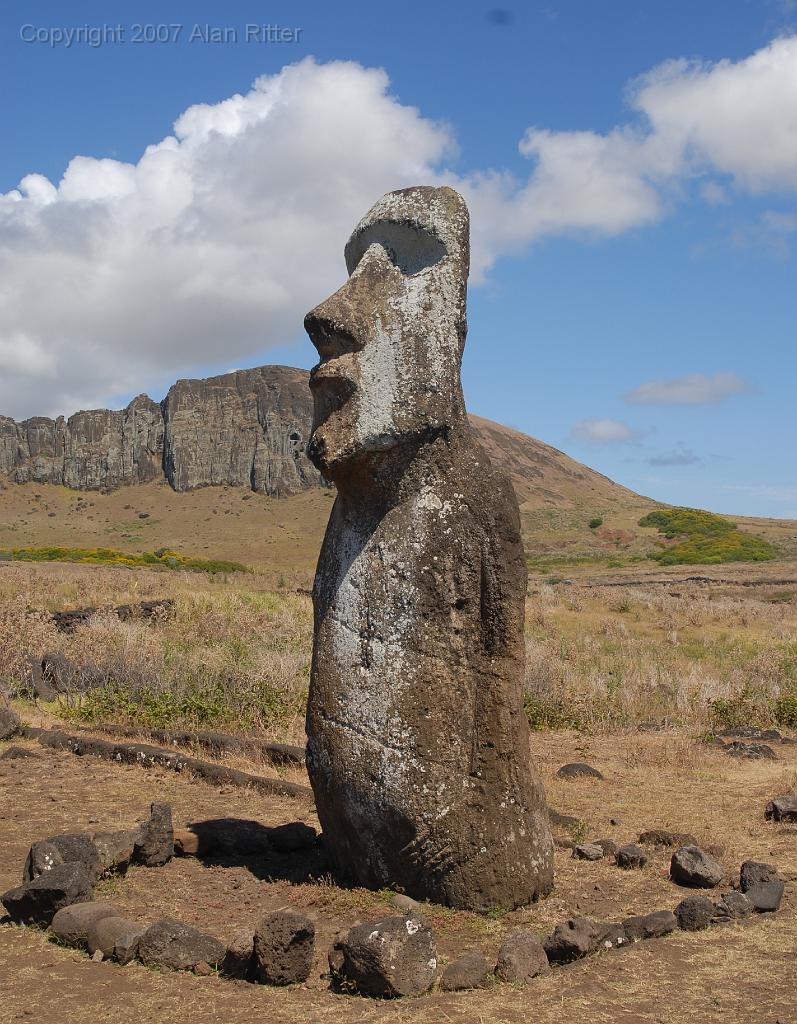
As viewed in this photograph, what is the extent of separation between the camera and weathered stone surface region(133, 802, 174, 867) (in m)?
6.61

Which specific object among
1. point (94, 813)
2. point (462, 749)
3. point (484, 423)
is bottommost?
point (94, 813)

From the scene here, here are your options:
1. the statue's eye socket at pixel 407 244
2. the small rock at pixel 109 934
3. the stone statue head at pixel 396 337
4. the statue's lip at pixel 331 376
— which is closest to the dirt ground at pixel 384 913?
the small rock at pixel 109 934

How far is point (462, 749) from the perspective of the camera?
6012mm

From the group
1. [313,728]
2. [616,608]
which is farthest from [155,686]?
[616,608]

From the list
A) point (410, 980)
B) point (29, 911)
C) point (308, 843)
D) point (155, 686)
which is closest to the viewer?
point (410, 980)

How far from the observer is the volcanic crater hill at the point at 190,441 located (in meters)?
86.5

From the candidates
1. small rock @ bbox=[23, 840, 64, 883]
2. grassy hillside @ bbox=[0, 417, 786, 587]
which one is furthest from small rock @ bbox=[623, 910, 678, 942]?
grassy hillside @ bbox=[0, 417, 786, 587]

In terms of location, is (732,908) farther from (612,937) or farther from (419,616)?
(419,616)

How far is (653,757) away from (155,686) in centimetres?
613

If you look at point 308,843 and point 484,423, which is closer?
point 308,843

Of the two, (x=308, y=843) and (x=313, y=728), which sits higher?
(x=313, y=728)

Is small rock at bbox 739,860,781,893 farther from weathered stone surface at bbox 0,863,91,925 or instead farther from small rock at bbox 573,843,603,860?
weathered stone surface at bbox 0,863,91,925

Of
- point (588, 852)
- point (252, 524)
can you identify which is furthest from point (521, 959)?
point (252, 524)

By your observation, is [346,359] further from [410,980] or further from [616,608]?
[616,608]
